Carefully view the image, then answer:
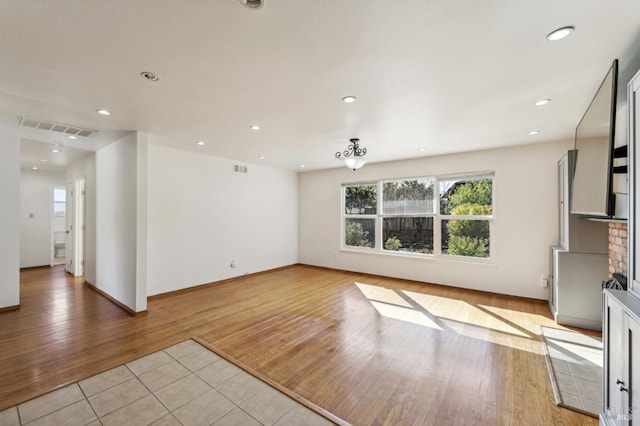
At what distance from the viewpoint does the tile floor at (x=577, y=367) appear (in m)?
2.07

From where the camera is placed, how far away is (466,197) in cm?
502

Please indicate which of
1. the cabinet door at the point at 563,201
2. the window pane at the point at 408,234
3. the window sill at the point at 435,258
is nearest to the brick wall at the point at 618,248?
the cabinet door at the point at 563,201

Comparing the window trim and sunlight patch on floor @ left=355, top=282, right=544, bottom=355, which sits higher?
the window trim

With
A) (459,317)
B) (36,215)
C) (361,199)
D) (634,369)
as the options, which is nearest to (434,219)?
(361,199)

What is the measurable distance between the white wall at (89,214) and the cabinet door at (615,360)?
6.80m

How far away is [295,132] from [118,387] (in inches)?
129

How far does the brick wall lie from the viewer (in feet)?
8.87

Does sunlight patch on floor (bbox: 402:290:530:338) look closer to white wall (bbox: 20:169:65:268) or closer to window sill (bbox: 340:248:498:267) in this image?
window sill (bbox: 340:248:498:267)

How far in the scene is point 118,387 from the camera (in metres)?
2.21

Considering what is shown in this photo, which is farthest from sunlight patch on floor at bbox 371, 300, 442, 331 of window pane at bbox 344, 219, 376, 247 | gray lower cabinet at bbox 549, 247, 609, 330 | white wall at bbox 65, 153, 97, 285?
white wall at bbox 65, 153, 97, 285

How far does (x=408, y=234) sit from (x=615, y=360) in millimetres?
4187

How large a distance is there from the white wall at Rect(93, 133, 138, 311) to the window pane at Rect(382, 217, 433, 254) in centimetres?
472

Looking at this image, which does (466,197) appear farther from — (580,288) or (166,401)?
(166,401)

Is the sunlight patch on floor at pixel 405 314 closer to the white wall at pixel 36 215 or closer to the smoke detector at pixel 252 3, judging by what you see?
the smoke detector at pixel 252 3
